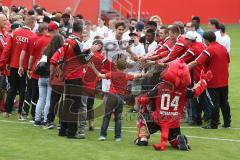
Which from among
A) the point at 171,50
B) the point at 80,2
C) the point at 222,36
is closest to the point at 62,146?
the point at 171,50

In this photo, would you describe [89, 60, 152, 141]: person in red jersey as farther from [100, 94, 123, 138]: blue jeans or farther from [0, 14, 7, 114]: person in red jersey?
[0, 14, 7, 114]: person in red jersey

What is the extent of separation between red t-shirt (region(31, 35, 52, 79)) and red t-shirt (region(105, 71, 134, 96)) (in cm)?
174

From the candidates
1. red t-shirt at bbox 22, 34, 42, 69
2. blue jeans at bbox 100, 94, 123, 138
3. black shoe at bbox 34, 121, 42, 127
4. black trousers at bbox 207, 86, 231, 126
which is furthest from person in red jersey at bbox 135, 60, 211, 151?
red t-shirt at bbox 22, 34, 42, 69

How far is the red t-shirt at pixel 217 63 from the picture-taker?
39.3ft

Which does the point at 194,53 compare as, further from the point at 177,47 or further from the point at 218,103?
the point at 218,103

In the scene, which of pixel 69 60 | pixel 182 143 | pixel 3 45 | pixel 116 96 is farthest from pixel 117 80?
pixel 3 45

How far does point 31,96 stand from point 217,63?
3548mm

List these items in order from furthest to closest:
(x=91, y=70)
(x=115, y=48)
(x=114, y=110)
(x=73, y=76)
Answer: (x=115, y=48), (x=91, y=70), (x=73, y=76), (x=114, y=110)

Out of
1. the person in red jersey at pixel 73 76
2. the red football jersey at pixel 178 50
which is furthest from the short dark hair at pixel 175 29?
the person in red jersey at pixel 73 76

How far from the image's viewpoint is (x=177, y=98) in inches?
397

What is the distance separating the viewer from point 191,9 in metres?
42.1

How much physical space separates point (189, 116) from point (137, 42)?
2.07m

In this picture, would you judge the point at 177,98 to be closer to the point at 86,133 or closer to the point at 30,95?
the point at 86,133

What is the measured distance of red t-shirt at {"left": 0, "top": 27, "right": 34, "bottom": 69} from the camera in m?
12.4
